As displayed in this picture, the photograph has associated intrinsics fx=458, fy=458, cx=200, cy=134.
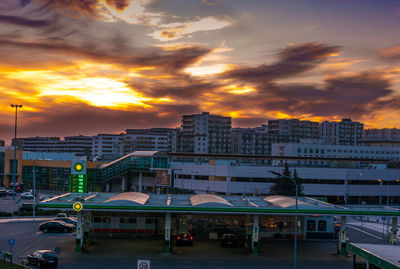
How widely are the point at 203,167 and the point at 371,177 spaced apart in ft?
105

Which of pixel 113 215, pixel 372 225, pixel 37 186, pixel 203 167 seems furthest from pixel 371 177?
pixel 37 186

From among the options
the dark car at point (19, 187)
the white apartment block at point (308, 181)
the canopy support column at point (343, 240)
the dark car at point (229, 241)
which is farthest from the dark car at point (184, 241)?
the dark car at point (19, 187)

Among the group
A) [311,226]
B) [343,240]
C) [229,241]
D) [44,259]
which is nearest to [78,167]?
[44,259]

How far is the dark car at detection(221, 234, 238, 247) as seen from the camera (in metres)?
44.1

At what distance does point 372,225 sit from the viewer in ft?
211

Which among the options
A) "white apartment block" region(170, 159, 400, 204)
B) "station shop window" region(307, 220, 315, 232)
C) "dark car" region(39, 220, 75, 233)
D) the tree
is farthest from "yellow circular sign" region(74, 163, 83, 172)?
the tree

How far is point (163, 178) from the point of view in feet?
286

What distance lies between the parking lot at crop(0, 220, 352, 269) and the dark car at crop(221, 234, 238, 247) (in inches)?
23.9

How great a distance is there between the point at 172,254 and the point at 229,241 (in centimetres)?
672

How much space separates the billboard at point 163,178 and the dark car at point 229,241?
4274 cm

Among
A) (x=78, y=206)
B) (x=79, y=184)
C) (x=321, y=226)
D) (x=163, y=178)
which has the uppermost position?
(x=79, y=184)

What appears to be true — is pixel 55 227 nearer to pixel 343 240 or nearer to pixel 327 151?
pixel 343 240

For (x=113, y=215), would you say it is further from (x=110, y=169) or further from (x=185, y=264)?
(x=110, y=169)

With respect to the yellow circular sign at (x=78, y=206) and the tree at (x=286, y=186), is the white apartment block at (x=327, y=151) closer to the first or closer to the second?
the tree at (x=286, y=186)
